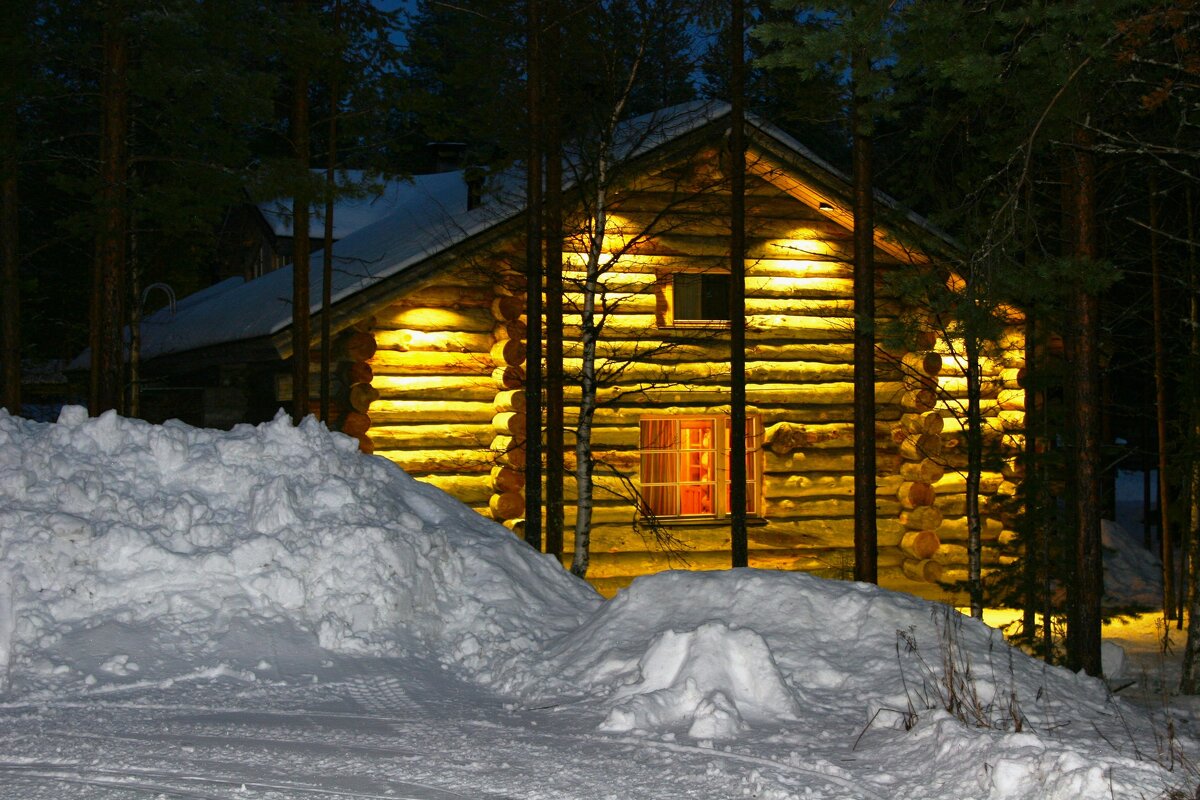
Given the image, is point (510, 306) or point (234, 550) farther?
point (510, 306)

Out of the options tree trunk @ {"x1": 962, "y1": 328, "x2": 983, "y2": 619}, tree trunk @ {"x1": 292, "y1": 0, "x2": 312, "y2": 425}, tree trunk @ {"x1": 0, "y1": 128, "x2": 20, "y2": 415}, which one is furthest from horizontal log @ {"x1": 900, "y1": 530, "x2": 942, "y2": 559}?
tree trunk @ {"x1": 0, "y1": 128, "x2": 20, "y2": 415}

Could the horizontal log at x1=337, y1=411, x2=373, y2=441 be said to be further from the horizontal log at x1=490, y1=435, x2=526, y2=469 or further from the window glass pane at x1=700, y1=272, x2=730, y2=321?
the window glass pane at x1=700, y1=272, x2=730, y2=321

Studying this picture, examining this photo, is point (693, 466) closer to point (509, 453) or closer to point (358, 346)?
point (509, 453)

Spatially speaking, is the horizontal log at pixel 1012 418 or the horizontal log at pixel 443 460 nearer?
the horizontal log at pixel 443 460

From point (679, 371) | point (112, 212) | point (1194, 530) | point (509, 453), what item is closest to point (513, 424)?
point (509, 453)

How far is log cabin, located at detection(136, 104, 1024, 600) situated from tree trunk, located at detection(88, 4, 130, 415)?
208 centimetres

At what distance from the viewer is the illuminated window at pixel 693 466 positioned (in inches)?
657

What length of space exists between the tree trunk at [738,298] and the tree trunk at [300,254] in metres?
5.34

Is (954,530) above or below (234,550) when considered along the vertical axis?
below

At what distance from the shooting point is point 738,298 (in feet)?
44.7

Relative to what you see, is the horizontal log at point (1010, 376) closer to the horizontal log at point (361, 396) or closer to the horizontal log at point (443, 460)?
the horizontal log at point (443, 460)

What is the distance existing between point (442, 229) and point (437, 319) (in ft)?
6.05

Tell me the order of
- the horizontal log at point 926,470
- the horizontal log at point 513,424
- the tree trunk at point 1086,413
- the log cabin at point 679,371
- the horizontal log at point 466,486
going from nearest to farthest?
the tree trunk at point 1086,413, the horizontal log at point 513,424, the log cabin at point 679,371, the horizontal log at point 466,486, the horizontal log at point 926,470

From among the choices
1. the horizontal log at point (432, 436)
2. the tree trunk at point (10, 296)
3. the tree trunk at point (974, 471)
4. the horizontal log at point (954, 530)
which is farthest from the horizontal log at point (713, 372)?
the tree trunk at point (10, 296)
